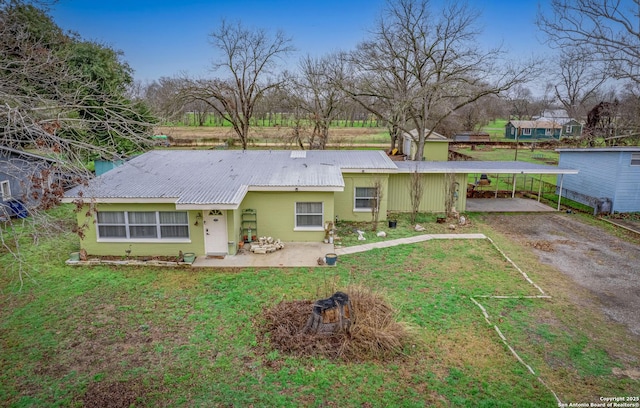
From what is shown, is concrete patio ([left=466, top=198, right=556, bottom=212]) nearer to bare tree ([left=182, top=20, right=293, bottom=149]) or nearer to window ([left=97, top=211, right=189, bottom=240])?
window ([left=97, top=211, right=189, bottom=240])

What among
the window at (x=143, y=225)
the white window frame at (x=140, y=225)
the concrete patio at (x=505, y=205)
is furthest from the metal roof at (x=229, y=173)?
the concrete patio at (x=505, y=205)

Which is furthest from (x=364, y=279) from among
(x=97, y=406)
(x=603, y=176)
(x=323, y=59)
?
(x=323, y=59)

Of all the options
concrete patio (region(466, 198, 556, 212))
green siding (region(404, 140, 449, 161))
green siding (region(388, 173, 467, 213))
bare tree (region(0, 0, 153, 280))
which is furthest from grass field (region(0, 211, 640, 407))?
green siding (region(404, 140, 449, 161))

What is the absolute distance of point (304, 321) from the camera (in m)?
8.43

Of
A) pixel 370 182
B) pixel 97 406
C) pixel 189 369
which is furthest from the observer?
pixel 370 182

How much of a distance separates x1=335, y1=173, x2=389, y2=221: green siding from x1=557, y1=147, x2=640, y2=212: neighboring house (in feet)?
35.3

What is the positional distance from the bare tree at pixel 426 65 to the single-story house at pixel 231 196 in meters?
8.22

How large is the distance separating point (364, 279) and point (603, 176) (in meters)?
15.8

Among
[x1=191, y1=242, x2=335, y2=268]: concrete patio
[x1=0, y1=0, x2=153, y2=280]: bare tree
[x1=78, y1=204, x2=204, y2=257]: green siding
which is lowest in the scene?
[x1=191, y1=242, x2=335, y2=268]: concrete patio

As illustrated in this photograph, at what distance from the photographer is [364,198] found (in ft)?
57.6

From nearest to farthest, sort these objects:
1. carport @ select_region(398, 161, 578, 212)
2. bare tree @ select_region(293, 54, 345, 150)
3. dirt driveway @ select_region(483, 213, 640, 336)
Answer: dirt driveway @ select_region(483, 213, 640, 336), carport @ select_region(398, 161, 578, 212), bare tree @ select_region(293, 54, 345, 150)

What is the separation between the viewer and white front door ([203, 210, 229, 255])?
12.8m

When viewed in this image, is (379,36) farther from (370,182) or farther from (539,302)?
(539,302)

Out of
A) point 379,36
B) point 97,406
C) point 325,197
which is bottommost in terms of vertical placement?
point 97,406
